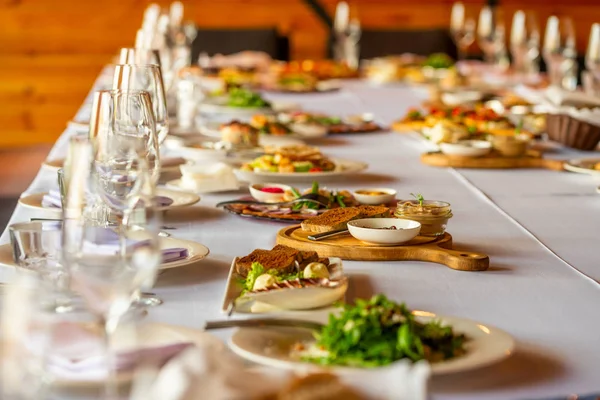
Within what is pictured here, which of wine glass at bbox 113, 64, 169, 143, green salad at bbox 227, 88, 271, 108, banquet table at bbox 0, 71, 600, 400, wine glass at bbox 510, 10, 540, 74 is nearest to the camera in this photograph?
banquet table at bbox 0, 71, 600, 400

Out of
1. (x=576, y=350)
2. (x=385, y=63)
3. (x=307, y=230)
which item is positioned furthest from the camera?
(x=385, y=63)

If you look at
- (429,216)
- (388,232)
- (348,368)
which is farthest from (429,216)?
(348,368)

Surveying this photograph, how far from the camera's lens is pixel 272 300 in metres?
1.15

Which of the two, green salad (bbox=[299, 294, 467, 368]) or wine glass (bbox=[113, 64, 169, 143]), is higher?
wine glass (bbox=[113, 64, 169, 143])

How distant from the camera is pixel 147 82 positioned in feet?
5.87

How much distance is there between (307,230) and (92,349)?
0.67m

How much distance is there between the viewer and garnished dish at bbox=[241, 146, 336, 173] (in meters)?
2.13

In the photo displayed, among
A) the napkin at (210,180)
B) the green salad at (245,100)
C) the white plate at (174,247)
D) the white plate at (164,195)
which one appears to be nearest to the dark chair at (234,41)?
the green salad at (245,100)

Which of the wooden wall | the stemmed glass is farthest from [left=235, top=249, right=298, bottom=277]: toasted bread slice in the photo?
the wooden wall

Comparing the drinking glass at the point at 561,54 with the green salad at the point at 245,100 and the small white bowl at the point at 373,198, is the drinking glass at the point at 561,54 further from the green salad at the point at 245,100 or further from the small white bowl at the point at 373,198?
the small white bowl at the point at 373,198

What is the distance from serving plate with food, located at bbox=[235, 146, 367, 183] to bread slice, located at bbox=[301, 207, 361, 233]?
0.50 meters

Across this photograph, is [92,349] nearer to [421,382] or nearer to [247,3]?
[421,382]

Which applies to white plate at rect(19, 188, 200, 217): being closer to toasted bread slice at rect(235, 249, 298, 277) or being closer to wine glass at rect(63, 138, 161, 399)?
toasted bread slice at rect(235, 249, 298, 277)

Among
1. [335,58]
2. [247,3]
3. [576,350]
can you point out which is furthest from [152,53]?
[247,3]
